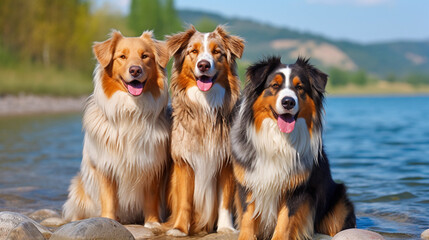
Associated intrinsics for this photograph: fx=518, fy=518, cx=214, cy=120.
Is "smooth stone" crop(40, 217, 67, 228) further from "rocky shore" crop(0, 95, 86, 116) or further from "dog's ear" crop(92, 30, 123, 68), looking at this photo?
"rocky shore" crop(0, 95, 86, 116)

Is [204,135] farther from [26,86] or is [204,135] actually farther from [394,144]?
[26,86]

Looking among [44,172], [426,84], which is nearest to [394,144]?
[44,172]

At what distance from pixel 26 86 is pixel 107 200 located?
2876 centimetres

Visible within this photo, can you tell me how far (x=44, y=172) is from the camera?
34.8 feet

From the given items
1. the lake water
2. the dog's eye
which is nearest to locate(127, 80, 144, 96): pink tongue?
the dog's eye

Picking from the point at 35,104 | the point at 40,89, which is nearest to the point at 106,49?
the point at 35,104

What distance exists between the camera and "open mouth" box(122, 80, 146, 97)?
207 inches

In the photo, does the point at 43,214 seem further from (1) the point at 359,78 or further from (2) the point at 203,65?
(1) the point at 359,78

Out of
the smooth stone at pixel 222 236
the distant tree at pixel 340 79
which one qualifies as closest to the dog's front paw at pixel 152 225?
the smooth stone at pixel 222 236

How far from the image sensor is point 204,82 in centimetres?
531

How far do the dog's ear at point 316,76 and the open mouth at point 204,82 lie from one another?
0.95 m

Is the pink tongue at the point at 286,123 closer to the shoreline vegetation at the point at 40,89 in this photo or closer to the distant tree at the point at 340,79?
the shoreline vegetation at the point at 40,89

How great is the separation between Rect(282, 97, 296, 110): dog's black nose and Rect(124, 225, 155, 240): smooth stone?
6.94 feet

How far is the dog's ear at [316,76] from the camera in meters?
4.72
